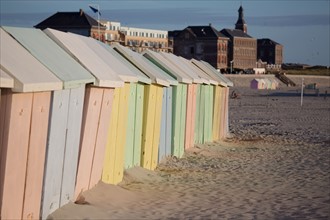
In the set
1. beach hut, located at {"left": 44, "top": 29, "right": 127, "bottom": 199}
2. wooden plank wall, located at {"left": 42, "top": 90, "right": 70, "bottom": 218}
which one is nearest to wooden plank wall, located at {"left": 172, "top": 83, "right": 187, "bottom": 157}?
beach hut, located at {"left": 44, "top": 29, "right": 127, "bottom": 199}

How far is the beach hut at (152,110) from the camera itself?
12117 millimetres

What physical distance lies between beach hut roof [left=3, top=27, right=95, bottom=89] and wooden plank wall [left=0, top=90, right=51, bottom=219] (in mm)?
467

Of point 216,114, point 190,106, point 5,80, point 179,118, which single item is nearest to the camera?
point 5,80

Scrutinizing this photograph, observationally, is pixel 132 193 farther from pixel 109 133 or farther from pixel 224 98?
pixel 224 98

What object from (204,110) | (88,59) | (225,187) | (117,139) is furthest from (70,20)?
(88,59)

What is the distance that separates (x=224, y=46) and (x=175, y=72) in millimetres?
97244

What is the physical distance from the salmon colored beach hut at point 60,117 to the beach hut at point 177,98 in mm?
5987

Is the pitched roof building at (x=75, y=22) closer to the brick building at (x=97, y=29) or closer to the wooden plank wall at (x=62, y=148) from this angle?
the brick building at (x=97, y=29)

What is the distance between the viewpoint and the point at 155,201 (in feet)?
32.2

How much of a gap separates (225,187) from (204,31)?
97.9 meters

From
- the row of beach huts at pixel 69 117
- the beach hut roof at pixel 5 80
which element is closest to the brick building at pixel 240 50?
the row of beach huts at pixel 69 117

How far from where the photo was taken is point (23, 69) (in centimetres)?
652

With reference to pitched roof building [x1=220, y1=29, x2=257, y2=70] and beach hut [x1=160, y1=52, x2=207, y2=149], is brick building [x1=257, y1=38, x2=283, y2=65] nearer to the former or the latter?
pitched roof building [x1=220, y1=29, x2=257, y2=70]

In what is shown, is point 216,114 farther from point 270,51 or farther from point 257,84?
point 270,51
